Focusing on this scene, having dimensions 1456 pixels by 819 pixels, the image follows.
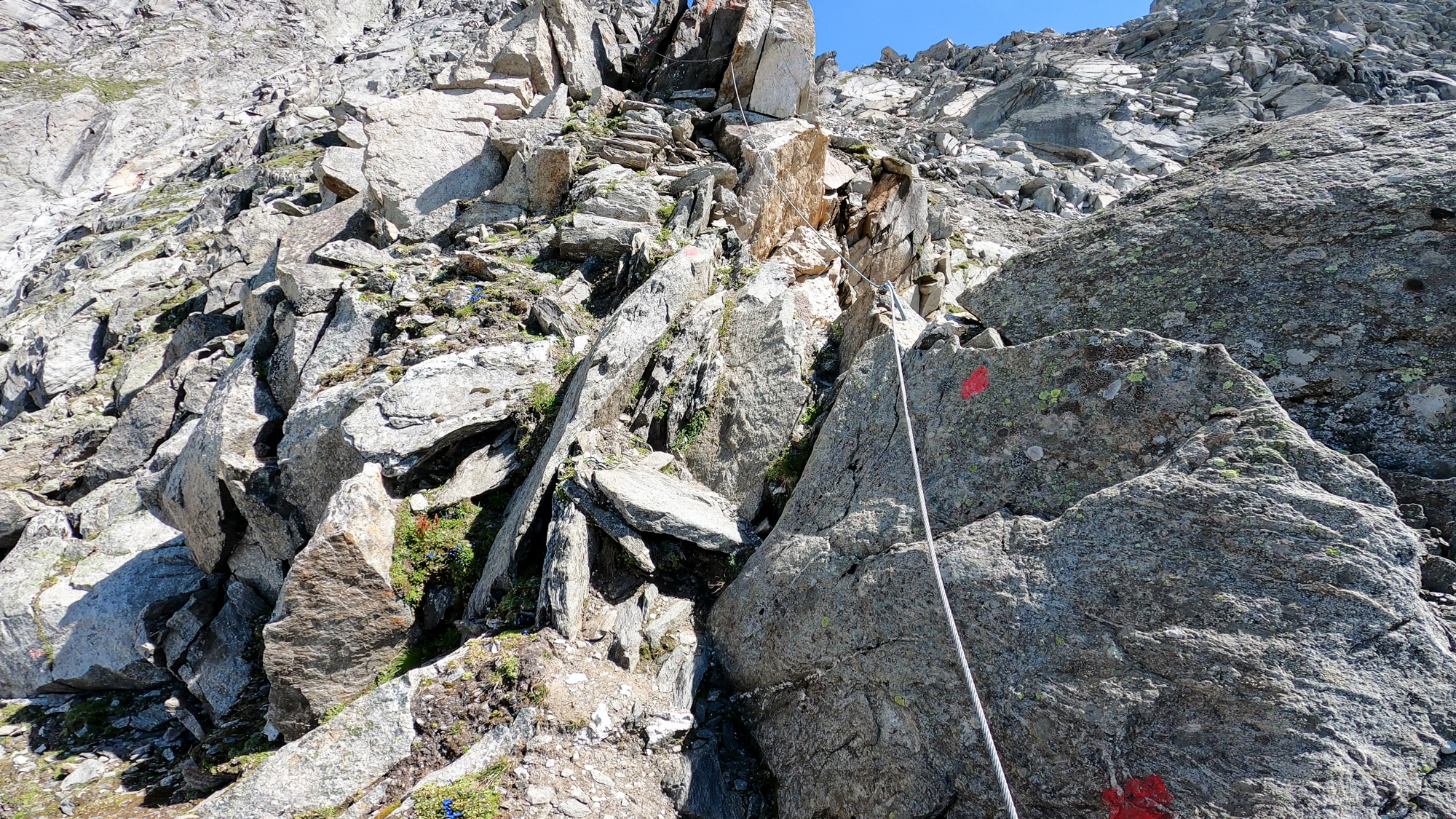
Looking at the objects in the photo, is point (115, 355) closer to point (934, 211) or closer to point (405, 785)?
point (405, 785)

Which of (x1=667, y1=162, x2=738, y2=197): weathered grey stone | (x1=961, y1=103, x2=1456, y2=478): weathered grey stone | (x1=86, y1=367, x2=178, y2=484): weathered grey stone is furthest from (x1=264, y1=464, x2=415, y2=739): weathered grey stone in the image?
(x1=86, y1=367, x2=178, y2=484): weathered grey stone

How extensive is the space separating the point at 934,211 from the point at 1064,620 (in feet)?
71.8

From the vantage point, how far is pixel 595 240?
13.4 metres

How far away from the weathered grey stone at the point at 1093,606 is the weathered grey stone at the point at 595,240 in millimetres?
8186

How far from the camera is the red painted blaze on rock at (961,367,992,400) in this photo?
6438 mm

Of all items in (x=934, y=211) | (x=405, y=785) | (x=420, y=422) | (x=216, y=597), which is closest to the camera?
(x=405, y=785)

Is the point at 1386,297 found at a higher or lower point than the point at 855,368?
higher

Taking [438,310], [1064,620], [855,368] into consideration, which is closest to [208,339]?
[438,310]

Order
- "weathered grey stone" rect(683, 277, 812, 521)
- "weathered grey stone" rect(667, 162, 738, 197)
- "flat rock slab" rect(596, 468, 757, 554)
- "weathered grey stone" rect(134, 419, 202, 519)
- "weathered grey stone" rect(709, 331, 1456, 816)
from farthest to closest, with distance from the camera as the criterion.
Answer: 1. "weathered grey stone" rect(667, 162, 738, 197)
2. "weathered grey stone" rect(134, 419, 202, 519)
3. "weathered grey stone" rect(683, 277, 812, 521)
4. "flat rock slab" rect(596, 468, 757, 554)
5. "weathered grey stone" rect(709, 331, 1456, 816)

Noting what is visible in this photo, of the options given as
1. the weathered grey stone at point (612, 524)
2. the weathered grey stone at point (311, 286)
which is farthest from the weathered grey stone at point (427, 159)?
the weathered grey stone at point (612, 524)

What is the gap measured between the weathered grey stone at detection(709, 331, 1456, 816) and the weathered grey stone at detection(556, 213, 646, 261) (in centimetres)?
819

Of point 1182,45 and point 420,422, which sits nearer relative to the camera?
point 420,422

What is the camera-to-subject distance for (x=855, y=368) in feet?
26.3

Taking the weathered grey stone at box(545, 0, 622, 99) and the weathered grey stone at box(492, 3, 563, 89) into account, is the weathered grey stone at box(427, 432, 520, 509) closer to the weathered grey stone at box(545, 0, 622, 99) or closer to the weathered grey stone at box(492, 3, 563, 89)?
the weathered grey stone at box(545, 0, 622, 99)
